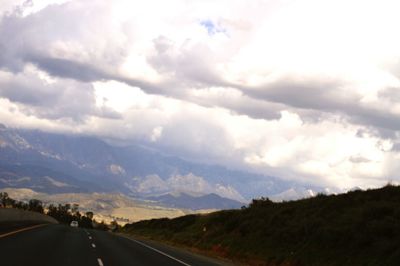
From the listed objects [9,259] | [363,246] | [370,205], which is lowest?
[9,259]

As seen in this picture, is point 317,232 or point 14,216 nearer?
point 317,232

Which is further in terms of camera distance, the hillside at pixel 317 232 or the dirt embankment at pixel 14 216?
the dirt embankment at pixel 14 216

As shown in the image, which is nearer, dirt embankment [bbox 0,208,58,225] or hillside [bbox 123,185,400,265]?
hillside [bbox 123,185,400,265]

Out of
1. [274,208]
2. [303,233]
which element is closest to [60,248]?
[303,233]

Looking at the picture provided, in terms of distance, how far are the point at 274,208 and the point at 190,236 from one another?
9.97 m

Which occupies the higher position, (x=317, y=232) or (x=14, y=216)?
(x=317, y=232)

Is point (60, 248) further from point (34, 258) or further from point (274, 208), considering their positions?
point (274, 208)

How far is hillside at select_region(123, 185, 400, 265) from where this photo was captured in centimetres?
2306

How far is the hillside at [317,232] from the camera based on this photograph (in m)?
23.1

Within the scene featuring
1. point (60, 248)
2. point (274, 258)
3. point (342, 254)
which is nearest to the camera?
point (342, 254)

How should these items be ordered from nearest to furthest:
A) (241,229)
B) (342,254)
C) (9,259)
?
1. (9,259)
2. (342,254)
3. (241,229)

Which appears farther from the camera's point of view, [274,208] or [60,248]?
[274,208]

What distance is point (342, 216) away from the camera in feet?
92.0

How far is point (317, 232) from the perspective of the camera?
27062 mm
